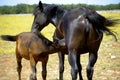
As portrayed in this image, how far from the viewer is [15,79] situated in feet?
26.6

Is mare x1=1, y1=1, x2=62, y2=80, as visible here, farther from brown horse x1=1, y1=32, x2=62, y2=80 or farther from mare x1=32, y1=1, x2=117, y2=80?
mare x1=32, y1=1, x2=117, y2=80

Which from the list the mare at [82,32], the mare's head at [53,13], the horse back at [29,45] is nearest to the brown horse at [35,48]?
the horse back at [29,45]

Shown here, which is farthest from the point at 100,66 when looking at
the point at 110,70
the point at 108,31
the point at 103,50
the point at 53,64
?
the point at 108,31

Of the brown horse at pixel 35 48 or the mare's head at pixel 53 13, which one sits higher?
the mare's head at pixel 53 13

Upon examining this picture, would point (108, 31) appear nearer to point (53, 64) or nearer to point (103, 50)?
point (53, 64)

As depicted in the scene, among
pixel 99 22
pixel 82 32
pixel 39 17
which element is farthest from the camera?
pixel 39 17

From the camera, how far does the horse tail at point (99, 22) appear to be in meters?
5.82

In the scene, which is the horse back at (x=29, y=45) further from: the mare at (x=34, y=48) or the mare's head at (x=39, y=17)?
the mare's head at (x=39, y=17)

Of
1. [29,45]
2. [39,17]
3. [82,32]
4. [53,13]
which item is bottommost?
[29,45]

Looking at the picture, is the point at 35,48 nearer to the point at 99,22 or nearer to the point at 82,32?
the point at 82,32

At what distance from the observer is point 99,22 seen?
5953mm

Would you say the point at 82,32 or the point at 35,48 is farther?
the point at 35,48

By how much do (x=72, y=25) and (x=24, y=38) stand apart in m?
1.55

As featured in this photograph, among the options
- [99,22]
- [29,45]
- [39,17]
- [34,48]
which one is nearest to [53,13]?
[39,17]
